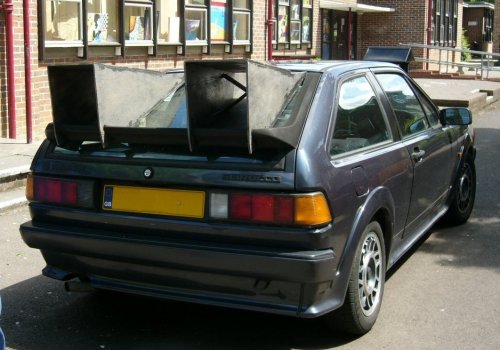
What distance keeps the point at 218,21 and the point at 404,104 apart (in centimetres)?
999

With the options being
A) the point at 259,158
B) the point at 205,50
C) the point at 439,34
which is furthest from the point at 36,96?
the point at 439,34

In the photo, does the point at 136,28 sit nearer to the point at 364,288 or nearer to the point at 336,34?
the point at 364,288

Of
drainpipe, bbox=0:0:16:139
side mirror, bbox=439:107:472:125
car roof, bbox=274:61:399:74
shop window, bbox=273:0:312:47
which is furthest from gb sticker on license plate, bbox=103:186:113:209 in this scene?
shop window, bbox=273:0:312:47

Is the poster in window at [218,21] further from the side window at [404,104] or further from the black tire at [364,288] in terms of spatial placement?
the black tire at [364,288]

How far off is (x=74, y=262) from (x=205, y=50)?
10664 millimetres

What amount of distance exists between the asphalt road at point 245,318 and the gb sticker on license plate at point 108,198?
0.81 meters

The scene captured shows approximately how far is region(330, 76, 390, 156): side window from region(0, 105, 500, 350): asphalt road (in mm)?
1099

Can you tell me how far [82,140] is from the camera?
390cm

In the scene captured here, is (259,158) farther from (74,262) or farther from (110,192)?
(74,262)

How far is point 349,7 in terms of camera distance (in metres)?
23.4

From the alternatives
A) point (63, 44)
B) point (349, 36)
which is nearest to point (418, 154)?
point (63, 44)

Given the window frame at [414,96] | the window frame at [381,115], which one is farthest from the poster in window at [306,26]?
the window frame at [381,115]

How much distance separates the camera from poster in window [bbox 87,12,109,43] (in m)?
10.7

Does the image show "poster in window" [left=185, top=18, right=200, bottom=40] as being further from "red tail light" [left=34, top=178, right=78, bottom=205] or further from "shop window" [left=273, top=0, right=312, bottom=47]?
"red tail light" [left=34, top=178, right=78, bottom=205]
